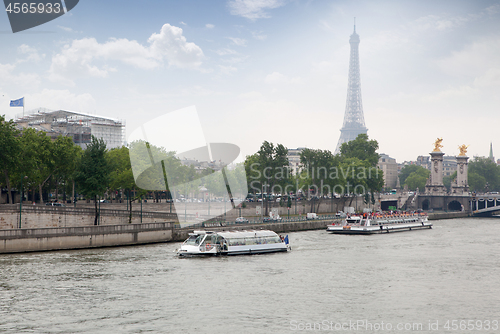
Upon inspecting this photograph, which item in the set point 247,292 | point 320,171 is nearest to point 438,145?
point 320,171

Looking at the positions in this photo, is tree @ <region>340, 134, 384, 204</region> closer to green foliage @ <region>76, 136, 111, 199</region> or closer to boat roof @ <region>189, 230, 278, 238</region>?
green foliage @ <region>76, 136, 111, 199</region>

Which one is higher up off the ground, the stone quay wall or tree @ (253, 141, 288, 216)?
tree @ (253, 141, 288, 216)

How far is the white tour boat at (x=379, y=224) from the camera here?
75375mm

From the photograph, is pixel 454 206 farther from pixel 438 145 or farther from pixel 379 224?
pixel 379 224

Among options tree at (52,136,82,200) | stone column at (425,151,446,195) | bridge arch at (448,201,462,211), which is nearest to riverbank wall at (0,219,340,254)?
tree at (52,136,82,200)

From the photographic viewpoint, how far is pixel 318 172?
110938mm

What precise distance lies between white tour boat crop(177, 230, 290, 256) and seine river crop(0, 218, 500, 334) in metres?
1.40

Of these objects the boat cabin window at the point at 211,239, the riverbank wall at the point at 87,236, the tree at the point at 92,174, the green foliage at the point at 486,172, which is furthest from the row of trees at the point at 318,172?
the green foliage at the point at 486,172

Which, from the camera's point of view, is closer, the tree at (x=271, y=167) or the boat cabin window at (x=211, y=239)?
the boat cabin window at (x=211, y=239)

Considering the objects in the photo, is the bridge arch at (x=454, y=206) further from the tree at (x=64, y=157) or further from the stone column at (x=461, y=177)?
the tree at (x=64, y=157)

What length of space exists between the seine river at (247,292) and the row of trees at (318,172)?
46743mm

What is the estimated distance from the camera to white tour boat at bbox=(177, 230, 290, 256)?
47.1 metres

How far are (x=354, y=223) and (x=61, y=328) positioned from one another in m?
57.6

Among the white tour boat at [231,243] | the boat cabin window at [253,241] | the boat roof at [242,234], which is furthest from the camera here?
the boat roof at [242,234]
